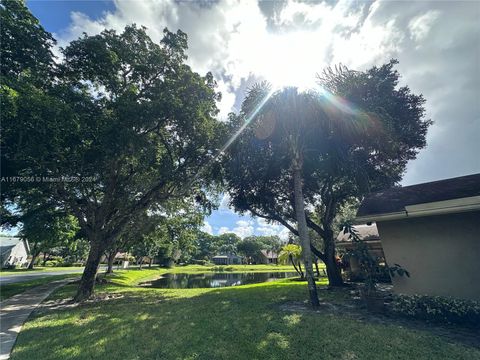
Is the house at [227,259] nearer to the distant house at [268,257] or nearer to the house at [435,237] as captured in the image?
the distant house at [268,257]

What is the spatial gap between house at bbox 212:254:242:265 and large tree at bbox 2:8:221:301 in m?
80.7

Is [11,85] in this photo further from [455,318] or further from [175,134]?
[455,318]

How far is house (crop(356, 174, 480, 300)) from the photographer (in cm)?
703

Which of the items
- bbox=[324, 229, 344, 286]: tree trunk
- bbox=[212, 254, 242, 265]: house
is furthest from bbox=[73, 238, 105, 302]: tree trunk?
bbox=[212, 254, 242, 265]: house

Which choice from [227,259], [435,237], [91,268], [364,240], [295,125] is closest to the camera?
[435,237]

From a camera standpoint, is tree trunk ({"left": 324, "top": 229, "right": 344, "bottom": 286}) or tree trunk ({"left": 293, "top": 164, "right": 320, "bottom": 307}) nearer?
tree trunk ({"left": 293, "top": 164, "right": 320, "bottom": 307})

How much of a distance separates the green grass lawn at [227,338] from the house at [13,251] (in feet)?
126

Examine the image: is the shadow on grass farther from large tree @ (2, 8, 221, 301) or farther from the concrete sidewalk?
large tree @ (2, 8, 221, 301)

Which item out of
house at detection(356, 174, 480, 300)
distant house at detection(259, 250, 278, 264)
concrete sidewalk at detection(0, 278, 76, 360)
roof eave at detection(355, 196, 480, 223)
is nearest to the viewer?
concrete sidewalk at detection(0, 278, 76, 360)

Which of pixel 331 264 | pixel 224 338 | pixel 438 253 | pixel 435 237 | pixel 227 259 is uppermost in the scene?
pixel 227 259

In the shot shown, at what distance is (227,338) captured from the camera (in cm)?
577

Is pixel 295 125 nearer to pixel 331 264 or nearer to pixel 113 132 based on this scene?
pixel 113 132

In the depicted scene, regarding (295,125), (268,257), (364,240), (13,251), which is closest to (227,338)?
(295,125)

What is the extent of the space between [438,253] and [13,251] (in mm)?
63610
